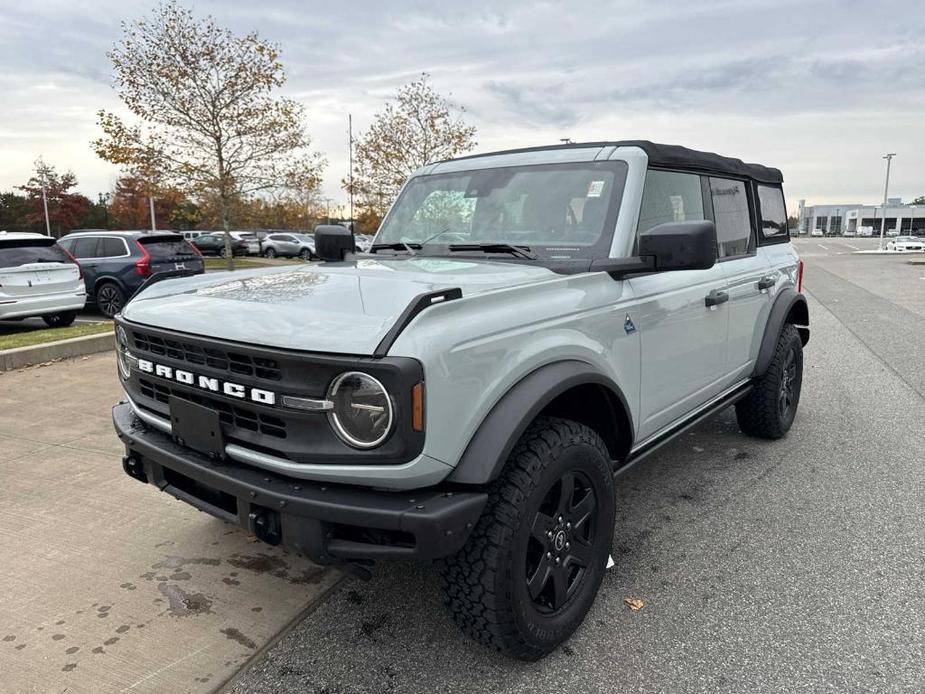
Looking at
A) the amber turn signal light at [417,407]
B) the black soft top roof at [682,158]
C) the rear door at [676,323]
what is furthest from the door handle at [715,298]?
the amber turn signal light at [417,407]

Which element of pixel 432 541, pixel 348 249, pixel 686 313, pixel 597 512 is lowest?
pixel 597 512

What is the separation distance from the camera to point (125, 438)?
8.98 feet

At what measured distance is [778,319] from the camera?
4656mm

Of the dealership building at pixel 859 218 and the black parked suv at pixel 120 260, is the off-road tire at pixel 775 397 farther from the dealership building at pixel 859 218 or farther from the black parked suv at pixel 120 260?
A: the dealership building at pixel 859 218

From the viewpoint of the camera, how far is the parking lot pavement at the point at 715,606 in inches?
96.3

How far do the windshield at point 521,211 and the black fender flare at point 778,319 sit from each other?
6.48ft

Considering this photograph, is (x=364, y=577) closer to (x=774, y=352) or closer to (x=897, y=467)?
(x=774, y=352)

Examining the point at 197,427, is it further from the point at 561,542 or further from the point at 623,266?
the point at 623,266

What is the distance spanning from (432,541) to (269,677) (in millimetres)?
985

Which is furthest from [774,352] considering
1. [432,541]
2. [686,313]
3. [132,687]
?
[132,687]

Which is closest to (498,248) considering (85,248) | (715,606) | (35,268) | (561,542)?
(561,542)

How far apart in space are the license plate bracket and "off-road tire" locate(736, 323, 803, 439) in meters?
3.71

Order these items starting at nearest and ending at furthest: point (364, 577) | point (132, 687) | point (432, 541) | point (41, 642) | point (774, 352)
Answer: point (432, 541) < point (364, 577) < point (132, 687) < point (41, 642) < point (774, 352)

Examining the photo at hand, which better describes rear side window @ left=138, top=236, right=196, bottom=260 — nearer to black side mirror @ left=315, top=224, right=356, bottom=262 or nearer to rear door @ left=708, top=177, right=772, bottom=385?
black side mirror @ left=315, top=224, right=356, bottom=262
